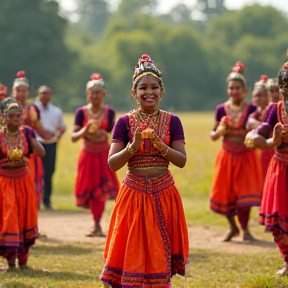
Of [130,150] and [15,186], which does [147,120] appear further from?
[15,186]

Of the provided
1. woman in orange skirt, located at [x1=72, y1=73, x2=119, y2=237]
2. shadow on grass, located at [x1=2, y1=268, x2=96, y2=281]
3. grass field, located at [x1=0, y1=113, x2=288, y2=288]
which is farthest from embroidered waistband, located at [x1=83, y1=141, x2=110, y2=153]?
shadow on grass, located at [x1=2, y1=268, x2=96, y2=281]

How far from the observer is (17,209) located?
788 cm

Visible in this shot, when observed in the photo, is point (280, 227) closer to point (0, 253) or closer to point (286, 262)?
point (286, 262)

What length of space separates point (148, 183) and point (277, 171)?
78.3 inches

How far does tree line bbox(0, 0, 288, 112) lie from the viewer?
54344mm

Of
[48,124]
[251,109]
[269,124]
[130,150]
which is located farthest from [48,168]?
[130,150]

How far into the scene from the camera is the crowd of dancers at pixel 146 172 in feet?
19.7

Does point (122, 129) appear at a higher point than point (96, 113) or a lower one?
lower

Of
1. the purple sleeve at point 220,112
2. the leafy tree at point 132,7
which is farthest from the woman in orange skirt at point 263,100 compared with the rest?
the leafy tree at point 132,7

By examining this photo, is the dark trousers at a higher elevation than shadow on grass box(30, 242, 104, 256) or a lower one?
higher

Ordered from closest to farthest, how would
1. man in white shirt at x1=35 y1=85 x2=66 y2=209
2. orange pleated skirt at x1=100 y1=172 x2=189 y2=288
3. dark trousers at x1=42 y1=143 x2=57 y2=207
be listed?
orange pleated skirt at x1=100 y1=172 x2=189 y2=288 → man in white shirt at x1=35 y1=85 x2=66 y2=209 → dark trousers at x1=42 y1=143 x2=57 y2=207

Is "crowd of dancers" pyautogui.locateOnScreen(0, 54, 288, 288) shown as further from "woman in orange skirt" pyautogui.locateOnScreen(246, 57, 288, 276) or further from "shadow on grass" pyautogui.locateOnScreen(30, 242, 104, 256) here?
"shadow on grass" pyautogui.locateOnScreen(30, 242, 104, 256)

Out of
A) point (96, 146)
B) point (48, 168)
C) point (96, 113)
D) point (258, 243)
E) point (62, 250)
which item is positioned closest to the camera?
point (62, 250)

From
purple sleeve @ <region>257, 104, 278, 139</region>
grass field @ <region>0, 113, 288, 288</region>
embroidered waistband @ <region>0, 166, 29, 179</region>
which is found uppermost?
purple sleeve @ <region>257, 104, 278, 139</region>
